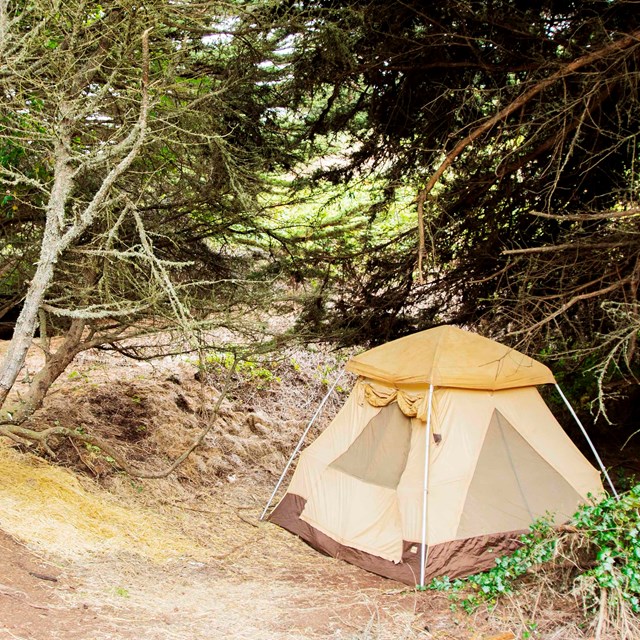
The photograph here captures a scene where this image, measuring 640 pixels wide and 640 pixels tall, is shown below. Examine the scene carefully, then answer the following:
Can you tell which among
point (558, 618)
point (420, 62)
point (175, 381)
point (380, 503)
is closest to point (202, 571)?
point (380, 503)

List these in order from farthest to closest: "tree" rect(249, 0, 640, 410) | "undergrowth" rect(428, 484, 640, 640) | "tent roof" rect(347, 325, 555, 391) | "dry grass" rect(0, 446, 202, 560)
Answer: "tent roof" rect(347, 325, 555, 391) < "tree" rect(249, 0, 640, 410) < "dry grass" rect(0, 446, 202, 560) < "undergrowth" rect(428, 484, 640, 640)

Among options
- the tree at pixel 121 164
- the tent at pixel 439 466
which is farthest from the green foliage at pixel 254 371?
the tent at pixel 439 466

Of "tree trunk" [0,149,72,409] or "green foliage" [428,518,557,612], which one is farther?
"tree trunk" [0,149,72,409]

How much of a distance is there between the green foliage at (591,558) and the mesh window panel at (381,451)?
1075 mm

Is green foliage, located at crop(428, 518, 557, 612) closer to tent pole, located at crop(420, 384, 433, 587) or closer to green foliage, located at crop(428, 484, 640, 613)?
green foliage, located at crop(428, 484, 640, 613)

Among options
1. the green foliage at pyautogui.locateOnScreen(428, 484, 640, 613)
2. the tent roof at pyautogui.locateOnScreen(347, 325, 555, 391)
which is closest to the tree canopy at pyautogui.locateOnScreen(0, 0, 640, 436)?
the tent roof at pyautogui.locateOnScreen(347, 325, 555, 391)

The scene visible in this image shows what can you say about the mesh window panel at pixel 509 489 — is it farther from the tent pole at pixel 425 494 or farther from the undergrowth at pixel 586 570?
the undergrowth at pixel 586 570

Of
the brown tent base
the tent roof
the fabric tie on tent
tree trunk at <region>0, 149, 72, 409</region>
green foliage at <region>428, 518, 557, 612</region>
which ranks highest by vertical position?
tree trunk at <region>0, 149, 72, 409</region>

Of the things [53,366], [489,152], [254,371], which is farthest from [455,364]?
[254,371]

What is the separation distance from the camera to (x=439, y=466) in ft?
17.4

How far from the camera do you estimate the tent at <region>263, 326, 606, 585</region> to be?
507 centimetres

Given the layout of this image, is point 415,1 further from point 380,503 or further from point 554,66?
point 380,503

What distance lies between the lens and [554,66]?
17.4ft

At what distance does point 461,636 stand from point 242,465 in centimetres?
445
